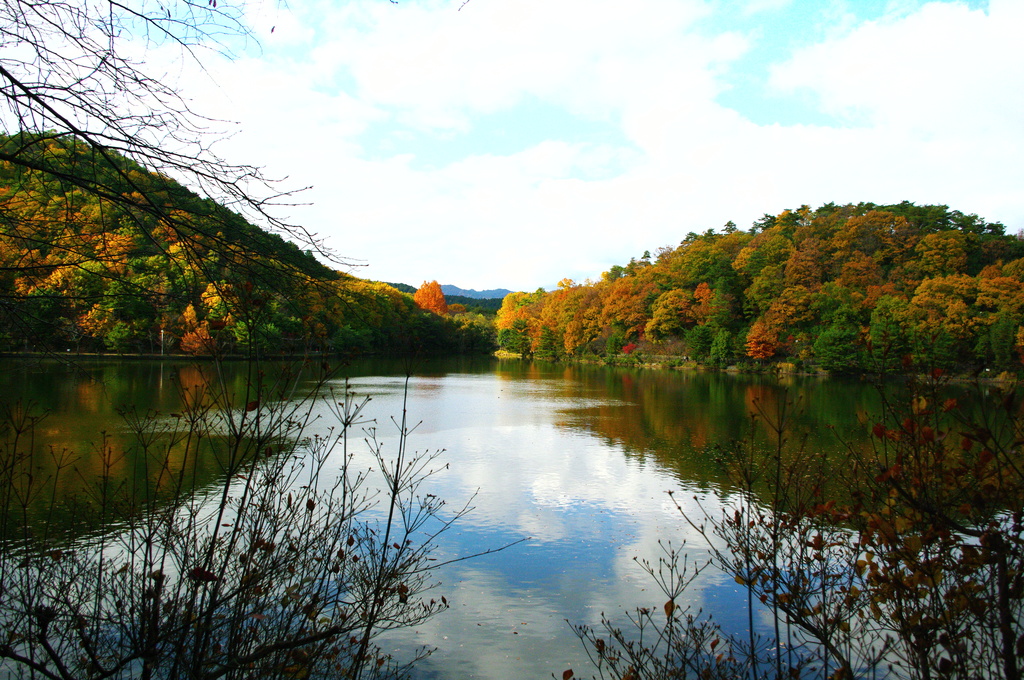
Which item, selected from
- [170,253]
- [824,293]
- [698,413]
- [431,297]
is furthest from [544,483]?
[431,297]

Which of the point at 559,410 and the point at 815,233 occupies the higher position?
the point at 815,233

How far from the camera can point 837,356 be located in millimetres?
32969

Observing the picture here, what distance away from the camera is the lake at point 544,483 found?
17.4 feet

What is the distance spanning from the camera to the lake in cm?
530

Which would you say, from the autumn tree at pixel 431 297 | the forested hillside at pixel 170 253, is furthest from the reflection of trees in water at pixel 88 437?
the autumn tree at pixel 431 297

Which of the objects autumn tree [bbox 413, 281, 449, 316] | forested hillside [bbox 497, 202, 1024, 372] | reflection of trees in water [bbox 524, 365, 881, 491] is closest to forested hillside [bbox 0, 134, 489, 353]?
reflection of trees in water [bbox 524, 365, 881, 491]

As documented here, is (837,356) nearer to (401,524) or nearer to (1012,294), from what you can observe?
(1012,294)

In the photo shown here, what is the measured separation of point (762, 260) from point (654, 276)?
8557mm

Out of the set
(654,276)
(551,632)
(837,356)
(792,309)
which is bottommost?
(551,632)

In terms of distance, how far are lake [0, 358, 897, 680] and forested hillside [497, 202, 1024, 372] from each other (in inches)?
434

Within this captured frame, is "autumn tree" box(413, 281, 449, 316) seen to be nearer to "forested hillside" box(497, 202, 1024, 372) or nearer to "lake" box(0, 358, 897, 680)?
"forested hillside" box(497, 202, 1024, 372)

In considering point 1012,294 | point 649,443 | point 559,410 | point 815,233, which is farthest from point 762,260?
point 649,443

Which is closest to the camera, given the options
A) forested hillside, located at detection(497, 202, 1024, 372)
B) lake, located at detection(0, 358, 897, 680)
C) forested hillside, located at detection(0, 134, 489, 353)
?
forested hillside, located at detection(0, 134, 489, 353)

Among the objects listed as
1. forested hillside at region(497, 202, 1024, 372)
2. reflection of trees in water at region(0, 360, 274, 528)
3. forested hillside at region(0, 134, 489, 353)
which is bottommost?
reflection of trees in water at region(0, 360, 274, 528)
